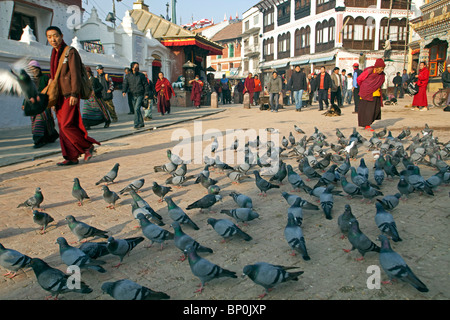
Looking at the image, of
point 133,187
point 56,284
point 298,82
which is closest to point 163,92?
point 298,82

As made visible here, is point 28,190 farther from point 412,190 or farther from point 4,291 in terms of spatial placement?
point 412,190

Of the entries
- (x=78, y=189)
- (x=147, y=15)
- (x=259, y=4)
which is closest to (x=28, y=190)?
(x=78, y=189)

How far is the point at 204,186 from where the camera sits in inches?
195

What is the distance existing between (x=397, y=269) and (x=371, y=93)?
8.36m

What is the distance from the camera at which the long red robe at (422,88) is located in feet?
44.8

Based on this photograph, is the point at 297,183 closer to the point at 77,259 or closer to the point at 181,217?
the point at 181,217

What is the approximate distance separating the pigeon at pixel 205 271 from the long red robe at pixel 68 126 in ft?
15.4

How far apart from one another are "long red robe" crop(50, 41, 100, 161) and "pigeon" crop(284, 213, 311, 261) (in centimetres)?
484

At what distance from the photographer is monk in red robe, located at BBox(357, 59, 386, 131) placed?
31.4 feet

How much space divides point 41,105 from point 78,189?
2.44 meters

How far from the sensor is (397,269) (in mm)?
2461

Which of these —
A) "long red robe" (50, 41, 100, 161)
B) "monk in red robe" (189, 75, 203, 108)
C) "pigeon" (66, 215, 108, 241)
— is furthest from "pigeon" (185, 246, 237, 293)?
"monk in red robe" (189, 75, 203, 108)

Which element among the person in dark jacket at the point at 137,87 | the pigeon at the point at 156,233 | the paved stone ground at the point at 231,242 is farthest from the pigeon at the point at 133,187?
the person in dark jacket at the point at 137,87

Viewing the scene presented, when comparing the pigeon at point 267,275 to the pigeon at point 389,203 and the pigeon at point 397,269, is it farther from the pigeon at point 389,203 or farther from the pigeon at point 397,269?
the pigeon at point 389,203
